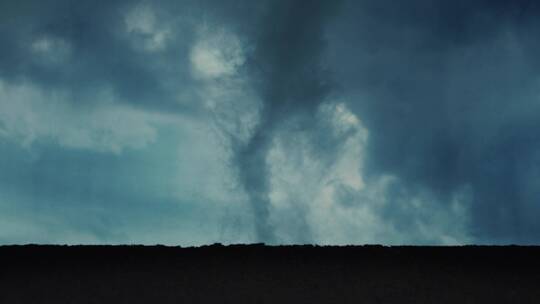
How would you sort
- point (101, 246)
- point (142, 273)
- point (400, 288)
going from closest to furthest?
point (400, 288)
point (142, 273)
point (101, 246)

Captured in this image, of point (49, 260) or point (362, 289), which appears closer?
point (362, 289)

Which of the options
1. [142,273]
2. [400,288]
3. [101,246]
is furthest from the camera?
[101,246]

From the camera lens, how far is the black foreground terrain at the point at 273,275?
5.09m

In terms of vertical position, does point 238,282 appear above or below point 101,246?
below

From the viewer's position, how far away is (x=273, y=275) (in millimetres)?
5348

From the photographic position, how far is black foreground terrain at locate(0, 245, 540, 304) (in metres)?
5.09

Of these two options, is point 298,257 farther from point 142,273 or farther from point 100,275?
point 100,275

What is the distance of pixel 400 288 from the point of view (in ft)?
16.8

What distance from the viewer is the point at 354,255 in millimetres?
5527

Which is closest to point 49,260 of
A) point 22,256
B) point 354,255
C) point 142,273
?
point 22,256

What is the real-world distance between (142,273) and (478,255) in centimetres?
303

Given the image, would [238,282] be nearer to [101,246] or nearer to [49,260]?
[101,246]

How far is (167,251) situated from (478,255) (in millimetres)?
2857

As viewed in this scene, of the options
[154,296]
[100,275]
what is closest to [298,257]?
[154,296]
